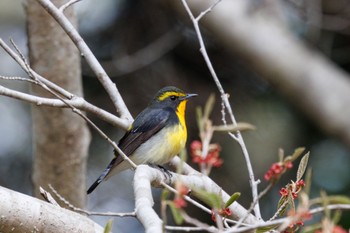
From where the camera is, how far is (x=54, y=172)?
5.08 metres

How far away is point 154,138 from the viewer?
15.6ft

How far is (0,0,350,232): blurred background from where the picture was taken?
6.11 meters

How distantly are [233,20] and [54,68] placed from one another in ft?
6.19

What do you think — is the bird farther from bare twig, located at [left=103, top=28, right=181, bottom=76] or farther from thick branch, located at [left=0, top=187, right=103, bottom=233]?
thick branch, located at [left=0, top=187, right=103, bottom=233]

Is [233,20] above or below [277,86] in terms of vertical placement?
above

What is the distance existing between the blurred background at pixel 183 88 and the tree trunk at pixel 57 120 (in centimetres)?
103

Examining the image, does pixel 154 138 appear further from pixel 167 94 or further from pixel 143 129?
pixel 167 94

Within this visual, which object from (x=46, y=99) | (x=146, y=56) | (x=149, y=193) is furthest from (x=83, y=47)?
(x=146, y=56)

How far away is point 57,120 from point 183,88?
1603 mm

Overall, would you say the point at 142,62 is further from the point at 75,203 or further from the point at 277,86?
the point at 75,203

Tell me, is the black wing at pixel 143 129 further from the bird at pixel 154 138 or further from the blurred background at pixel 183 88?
the blurred background at pixel 183 88

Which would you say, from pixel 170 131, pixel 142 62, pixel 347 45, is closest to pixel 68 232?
pixel 170 131

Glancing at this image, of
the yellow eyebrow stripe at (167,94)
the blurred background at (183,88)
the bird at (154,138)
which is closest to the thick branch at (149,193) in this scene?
the bird at (154,138)

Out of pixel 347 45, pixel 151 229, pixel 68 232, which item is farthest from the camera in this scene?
pixel 347 45
